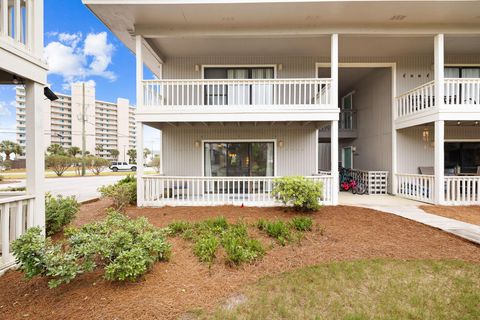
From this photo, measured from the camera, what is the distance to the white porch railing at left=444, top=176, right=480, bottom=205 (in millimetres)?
8414

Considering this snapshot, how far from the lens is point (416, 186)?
9445 mm

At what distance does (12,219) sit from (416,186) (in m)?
11.9

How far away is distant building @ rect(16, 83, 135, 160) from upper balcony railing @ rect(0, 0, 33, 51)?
241 feet

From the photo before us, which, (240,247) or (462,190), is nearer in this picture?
(240,247)

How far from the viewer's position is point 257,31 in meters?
8.39

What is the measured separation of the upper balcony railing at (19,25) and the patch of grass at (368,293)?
16.4ft

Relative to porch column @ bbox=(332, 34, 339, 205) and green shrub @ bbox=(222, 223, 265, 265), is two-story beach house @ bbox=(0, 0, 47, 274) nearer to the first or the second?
green shrub @ bbox=(222, 223, 265, 265)

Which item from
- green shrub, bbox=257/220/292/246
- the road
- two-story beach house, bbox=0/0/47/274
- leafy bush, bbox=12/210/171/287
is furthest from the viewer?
the road

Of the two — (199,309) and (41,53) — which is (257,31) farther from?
(199,309)

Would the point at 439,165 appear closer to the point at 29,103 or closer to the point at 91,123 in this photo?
the point at 29,103

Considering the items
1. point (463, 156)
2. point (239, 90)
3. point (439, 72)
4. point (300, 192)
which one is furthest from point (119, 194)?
point (463, 156)

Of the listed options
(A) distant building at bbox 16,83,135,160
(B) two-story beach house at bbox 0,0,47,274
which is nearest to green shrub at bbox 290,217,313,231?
Answer: (B) two-story beach house at bbox 0,0,47,274

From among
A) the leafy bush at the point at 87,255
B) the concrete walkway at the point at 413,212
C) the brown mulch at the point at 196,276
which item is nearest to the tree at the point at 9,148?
the brown mulch at the point at 196,276

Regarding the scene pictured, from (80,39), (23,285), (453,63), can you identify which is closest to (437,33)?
(453,63)
